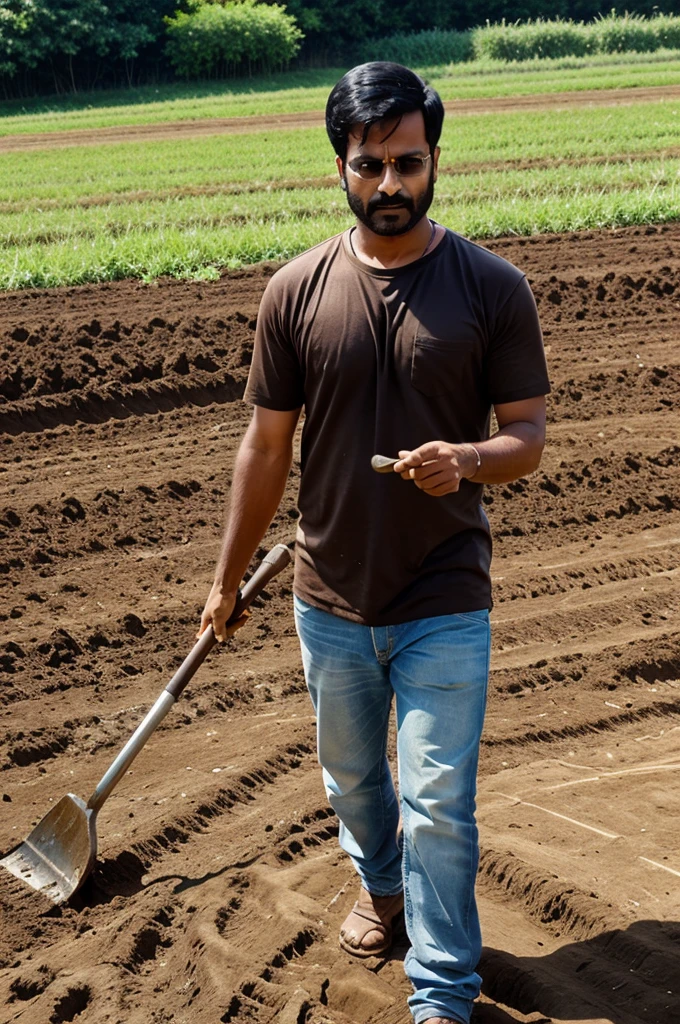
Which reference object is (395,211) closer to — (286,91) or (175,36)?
(286,91)

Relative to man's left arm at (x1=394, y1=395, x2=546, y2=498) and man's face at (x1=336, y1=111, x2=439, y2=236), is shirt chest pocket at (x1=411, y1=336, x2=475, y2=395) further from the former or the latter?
man's face at (x1=336, y1=111, x2=439, y2=236)

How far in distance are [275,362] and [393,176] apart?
544 millimetres

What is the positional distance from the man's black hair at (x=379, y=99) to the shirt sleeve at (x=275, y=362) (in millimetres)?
414

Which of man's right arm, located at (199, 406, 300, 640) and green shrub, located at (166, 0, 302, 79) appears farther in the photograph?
green shrub, located at (166, 0, 302, 79)

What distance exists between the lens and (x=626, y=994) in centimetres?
325

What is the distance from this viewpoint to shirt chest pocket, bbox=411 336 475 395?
9.19 ft

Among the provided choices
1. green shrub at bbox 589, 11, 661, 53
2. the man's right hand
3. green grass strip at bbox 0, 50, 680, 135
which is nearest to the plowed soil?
green grass strip at bbox 0, 50, 680, 135

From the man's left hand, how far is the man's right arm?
0.60 meters

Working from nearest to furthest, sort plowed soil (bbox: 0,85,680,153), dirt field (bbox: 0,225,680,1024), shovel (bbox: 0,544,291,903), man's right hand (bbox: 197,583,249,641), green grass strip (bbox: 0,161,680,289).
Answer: man's right hand (bbox: 197,583,249,641) → dirt field (bbox: 0,225,680,1024) → shovel (bbox: 0,544,291,903) → green grass strip (bbox: 0,161,680,289) → plowed soil (bbox: 0,85,680,153)

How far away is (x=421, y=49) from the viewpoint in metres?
42.9

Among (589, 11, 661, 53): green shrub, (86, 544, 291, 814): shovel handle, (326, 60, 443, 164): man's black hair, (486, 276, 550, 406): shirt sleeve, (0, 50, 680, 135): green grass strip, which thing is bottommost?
(86, 544, 291, 814): shovel handle

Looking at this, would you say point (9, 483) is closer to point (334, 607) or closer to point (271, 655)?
point (271, 655)

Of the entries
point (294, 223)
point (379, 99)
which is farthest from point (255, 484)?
point (294, 223)

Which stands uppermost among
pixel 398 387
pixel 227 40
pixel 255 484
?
pixel 227 40
